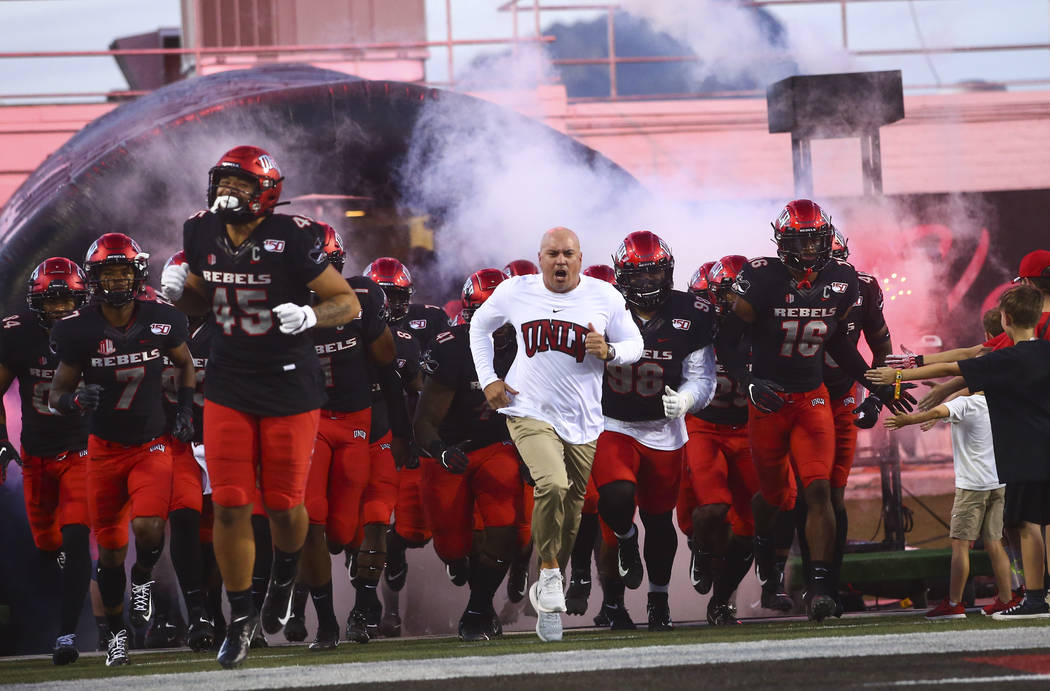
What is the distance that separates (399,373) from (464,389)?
696 millimetres

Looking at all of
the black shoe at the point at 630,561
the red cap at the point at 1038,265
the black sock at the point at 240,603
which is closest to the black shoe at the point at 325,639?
the black sock at the point at 240,603

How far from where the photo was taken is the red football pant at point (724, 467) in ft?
26.8

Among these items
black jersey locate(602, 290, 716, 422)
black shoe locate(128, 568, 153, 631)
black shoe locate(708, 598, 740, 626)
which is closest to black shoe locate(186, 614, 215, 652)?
black shoe locate(128, 568, 153, 631)

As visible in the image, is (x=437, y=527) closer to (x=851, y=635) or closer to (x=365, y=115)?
(x=851, y=635)

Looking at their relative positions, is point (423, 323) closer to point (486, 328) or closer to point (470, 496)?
point (470, 496)

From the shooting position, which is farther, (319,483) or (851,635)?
(319,483)

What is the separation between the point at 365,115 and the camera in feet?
38.6

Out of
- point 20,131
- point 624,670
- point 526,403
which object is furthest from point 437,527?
point 20,131

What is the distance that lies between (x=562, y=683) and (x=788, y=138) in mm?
12299

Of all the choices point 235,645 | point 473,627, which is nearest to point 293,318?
point 235,645

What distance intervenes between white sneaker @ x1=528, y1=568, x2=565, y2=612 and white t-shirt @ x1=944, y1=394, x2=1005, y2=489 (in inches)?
101

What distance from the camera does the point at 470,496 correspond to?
7895 millimetres

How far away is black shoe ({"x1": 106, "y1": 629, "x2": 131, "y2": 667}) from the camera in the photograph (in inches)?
267

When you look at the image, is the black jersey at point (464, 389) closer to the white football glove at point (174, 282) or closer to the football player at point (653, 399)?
the football player at point (653, 399)
